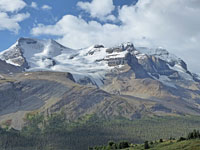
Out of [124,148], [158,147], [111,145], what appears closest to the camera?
[158,147]

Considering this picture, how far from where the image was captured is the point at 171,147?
141250mm

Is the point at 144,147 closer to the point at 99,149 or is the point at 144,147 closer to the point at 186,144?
the point at 186,144

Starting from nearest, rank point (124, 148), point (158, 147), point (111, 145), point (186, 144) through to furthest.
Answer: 1. point (186, 144)
2. point (158, 147)
3. point (124, 148)
4. point (111, 145)

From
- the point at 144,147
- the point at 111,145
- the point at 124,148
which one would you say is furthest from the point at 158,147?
the point at 111,145

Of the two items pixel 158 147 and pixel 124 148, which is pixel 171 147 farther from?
pixel 124 148

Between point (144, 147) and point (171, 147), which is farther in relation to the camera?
point (144, 147)

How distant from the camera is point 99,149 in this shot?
621 feet

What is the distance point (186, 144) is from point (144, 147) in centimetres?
2277

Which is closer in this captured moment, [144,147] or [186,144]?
[186,144]

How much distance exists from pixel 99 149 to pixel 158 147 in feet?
150

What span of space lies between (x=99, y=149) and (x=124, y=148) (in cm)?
2119

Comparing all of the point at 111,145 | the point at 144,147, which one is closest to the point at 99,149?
the point at 111,145

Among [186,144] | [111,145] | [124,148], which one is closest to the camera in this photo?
[186,144]

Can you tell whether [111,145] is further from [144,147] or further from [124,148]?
[144,147]
